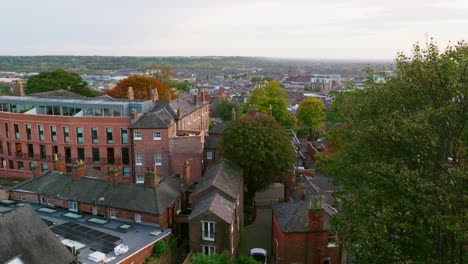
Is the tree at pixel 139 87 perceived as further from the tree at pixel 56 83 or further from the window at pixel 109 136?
the window at pixel 109 136

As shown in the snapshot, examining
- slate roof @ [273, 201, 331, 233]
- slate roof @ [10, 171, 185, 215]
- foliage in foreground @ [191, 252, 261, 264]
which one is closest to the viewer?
foliage in foreground @ [191, 252, 261, 264]

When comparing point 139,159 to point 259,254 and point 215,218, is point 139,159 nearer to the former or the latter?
point 215,218

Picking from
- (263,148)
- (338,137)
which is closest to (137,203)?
(263,148)

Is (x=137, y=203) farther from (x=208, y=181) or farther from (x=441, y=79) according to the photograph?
(x=441, y=79)

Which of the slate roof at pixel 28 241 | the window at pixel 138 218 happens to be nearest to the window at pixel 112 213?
the window at pixel 138 218

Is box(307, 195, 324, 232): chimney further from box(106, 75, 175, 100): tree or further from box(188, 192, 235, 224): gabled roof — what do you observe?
box(106, 75, 175, 100): tree

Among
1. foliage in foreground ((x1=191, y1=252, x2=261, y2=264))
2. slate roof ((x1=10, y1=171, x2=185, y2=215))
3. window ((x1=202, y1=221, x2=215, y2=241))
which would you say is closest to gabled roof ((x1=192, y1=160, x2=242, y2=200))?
slate roof ((x1=10, y1=171, x2=185, y2=215))

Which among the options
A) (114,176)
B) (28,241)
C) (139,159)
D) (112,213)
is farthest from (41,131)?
(28,241)
